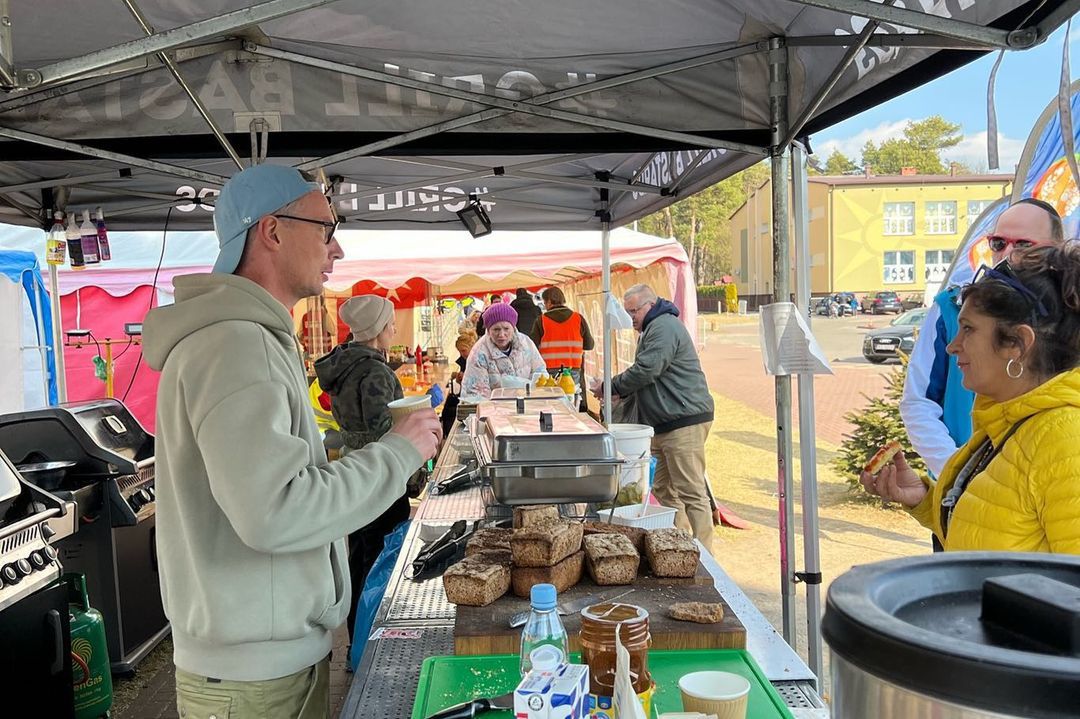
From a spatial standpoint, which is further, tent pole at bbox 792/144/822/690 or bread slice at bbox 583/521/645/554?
tent pole at bbox 792/144/822/690

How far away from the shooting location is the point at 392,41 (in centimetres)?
305

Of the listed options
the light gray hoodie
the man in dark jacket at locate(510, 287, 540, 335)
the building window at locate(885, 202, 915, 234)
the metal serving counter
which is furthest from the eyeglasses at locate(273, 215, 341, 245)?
the building window at locate(885, 202, 915, 234)

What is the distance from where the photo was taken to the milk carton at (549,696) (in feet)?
4.08

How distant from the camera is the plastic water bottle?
150 cm

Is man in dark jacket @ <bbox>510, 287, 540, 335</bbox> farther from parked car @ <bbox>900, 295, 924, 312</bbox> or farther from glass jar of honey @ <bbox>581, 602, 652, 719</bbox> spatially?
parked car @ <bbox>900, 295, 924, 312</bbox>

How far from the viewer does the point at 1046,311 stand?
1901 mm

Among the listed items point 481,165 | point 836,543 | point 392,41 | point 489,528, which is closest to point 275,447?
point 489,528

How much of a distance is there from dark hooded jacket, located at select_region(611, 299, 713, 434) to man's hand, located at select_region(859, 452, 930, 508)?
3.75 meters

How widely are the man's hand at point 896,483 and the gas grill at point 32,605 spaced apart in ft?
9.77

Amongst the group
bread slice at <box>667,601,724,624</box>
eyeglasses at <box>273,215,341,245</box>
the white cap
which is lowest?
bread slice at <box>667,601,724,624</box>

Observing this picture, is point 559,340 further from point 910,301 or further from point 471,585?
point 910,301

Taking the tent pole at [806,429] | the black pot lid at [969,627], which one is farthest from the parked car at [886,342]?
the black pot lid at [969,627]

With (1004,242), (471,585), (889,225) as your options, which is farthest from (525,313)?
(889,225)

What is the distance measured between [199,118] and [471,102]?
1.14 meters
